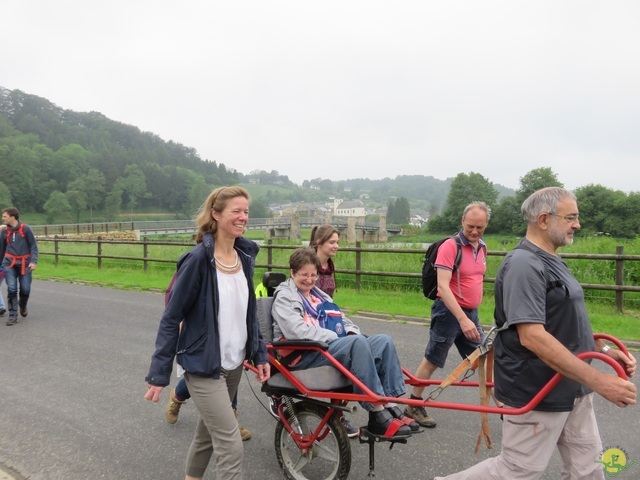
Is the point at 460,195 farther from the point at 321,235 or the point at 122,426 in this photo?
the point at 122,426

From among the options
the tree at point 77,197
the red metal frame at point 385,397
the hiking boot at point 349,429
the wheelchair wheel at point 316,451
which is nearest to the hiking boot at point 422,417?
the hiking boot at point 349,429

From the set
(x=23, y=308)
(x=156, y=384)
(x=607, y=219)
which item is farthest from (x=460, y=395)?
(x=607, y=219)

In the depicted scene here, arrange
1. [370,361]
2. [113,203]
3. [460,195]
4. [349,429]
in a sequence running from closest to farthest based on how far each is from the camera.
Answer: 1. [370,361]
2. [349,429]
3. [460,195]
4. [113,203]

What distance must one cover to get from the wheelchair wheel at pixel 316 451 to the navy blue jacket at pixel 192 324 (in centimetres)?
85

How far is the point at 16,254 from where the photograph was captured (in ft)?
26.4

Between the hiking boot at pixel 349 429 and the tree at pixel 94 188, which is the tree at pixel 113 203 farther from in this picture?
the hiking boot at pixel 349 429

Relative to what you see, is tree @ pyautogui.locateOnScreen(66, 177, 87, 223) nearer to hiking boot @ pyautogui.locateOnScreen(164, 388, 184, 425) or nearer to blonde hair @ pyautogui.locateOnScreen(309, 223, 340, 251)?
hiking boot @ pyautogui.locateOnScreen(164, 388, 184, 425)

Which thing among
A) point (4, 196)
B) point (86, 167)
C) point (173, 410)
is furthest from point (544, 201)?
point (86, 167)

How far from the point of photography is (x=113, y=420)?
13.1ft

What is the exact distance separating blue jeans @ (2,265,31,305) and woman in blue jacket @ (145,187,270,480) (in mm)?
7027

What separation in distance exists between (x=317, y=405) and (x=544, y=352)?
1.48m

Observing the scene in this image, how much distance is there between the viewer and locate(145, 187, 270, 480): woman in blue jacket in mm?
2414

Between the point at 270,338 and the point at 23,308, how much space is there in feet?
24.0

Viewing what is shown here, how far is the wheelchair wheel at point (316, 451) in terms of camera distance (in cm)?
282
